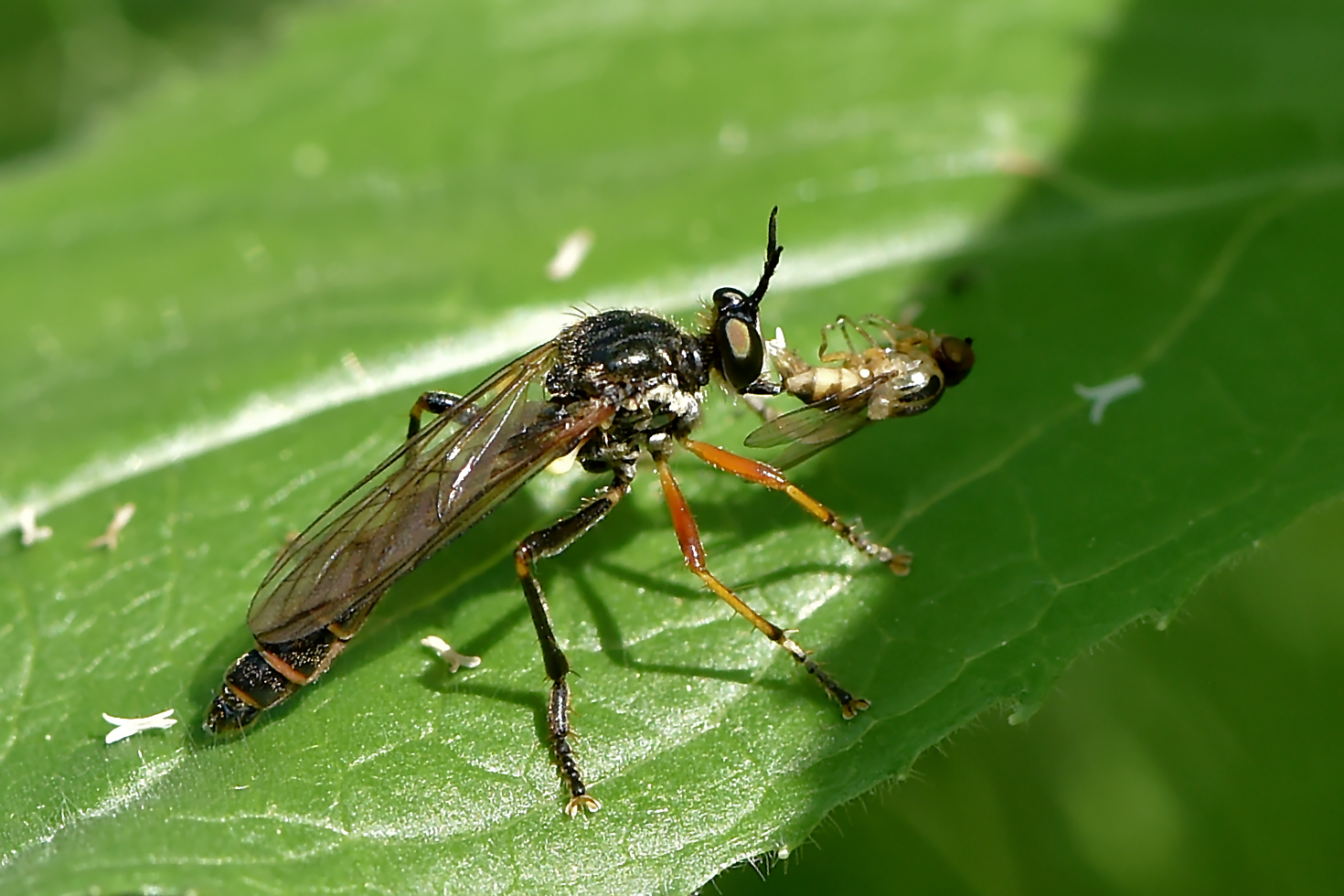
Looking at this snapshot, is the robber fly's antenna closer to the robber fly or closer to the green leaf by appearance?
the robber fly

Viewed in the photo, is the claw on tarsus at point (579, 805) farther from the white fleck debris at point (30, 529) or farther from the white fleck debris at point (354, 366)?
the white fleck debris at point (30, 529)

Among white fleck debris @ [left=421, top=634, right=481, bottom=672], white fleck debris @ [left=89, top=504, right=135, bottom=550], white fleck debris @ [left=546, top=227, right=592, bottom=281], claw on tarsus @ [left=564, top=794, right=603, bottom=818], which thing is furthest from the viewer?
white fleck debris @ [left=546, top=227, right=592, bottom=281]

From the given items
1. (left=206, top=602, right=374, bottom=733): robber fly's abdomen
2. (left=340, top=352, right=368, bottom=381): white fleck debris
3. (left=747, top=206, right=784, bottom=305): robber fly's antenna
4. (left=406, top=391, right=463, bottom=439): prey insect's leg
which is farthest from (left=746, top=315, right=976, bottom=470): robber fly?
(left=340, top=352, right=368, bottom=381): white fleck debris

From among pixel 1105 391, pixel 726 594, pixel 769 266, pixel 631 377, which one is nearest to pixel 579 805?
pixel 726 594

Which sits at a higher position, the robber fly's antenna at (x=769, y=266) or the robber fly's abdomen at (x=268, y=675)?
the robber fly's antenna at (x=769, y=266)

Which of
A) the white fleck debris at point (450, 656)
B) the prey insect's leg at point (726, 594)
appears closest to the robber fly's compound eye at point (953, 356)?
the prey insect's leg at point (726, 594)

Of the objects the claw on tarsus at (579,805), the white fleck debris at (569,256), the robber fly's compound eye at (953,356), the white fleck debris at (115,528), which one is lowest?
the claw on tarsus at (579,805)

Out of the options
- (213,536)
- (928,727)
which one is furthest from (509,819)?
(213,536)
